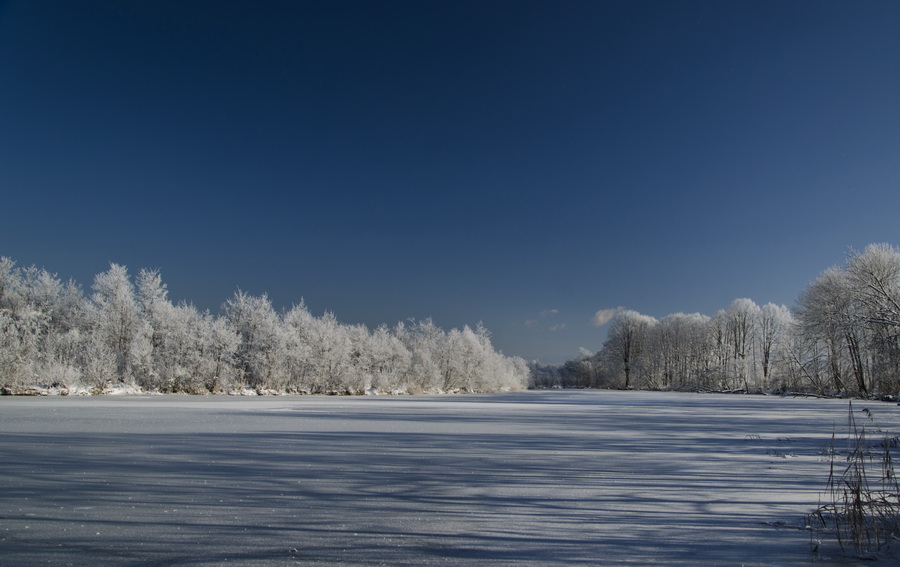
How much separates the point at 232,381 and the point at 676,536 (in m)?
42.9

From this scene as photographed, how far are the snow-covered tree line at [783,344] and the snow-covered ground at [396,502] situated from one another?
4156 mm

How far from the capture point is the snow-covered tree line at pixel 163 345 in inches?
1191

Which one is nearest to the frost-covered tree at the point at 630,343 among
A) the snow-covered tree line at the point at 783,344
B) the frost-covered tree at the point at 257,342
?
the snow-covered tree line at the point at 783,344

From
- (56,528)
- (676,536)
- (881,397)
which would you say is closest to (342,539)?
(56,528)

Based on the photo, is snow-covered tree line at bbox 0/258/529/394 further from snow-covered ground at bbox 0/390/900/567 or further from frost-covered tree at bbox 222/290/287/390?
snow-covered ground at bbox 0/390/900/567

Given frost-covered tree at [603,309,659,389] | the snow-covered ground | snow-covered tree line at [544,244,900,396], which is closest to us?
the snow-covered ground

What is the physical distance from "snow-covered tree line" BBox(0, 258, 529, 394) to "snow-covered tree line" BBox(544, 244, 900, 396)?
122 feet

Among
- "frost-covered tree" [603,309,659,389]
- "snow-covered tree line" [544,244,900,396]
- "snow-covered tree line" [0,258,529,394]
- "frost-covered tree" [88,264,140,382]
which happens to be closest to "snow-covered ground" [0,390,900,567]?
"snow-covered tree line" [544,244,900,396]

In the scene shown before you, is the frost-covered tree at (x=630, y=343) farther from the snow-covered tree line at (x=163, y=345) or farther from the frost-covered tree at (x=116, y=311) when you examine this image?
the frost-covered tree at (x=116, y=311)

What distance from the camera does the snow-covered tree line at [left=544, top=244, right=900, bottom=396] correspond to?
18016 millimetres

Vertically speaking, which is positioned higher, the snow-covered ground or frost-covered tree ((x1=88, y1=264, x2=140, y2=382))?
frost-covered tree ((x1=88, y1=264, x2=140, y2=382))

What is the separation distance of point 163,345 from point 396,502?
131 ft

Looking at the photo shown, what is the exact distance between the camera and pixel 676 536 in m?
3.55

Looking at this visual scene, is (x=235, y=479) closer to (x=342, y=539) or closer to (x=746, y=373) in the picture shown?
(x=342, y=539)
